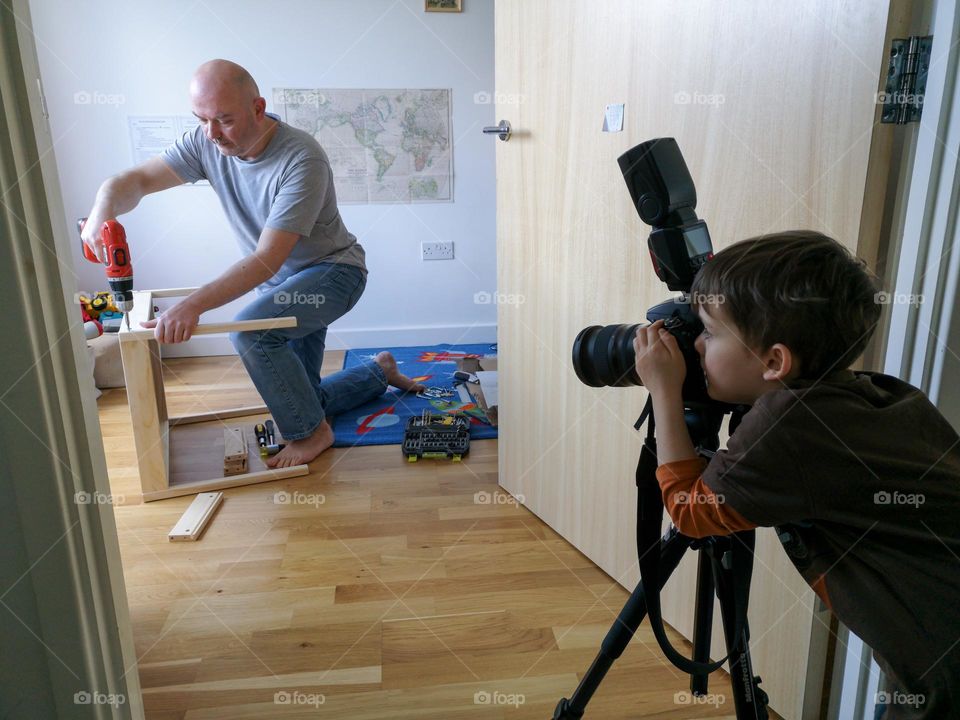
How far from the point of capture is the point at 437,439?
2.16m

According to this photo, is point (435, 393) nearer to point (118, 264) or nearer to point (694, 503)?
point (118, 264)

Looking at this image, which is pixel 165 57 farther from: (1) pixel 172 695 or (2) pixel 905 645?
(2) pixel 905 645

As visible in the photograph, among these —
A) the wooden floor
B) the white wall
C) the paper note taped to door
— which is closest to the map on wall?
the white wall

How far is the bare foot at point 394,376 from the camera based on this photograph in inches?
105

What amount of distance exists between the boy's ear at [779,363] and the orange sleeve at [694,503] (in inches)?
4.8

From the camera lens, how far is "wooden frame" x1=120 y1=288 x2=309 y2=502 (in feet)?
5.97

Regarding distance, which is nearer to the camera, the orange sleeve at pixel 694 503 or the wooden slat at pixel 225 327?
the orange sleeve at pixel 694 503

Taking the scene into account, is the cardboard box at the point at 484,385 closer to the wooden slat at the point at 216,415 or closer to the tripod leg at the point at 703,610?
the wooden slat at the point at 216,415

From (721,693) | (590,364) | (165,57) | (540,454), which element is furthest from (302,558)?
(165,57)

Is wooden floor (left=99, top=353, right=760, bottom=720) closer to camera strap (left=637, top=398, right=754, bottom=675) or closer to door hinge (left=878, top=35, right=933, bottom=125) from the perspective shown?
camera strap (left=637, top=398, right=754, bottom=675)

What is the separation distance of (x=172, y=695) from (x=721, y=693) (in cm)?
93

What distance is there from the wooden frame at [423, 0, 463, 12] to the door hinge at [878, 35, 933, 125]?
8.93ft

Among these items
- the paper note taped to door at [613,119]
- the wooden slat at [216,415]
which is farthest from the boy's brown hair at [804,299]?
the wooden slat at [216,415]

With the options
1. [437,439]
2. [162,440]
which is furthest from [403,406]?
[162,440]
